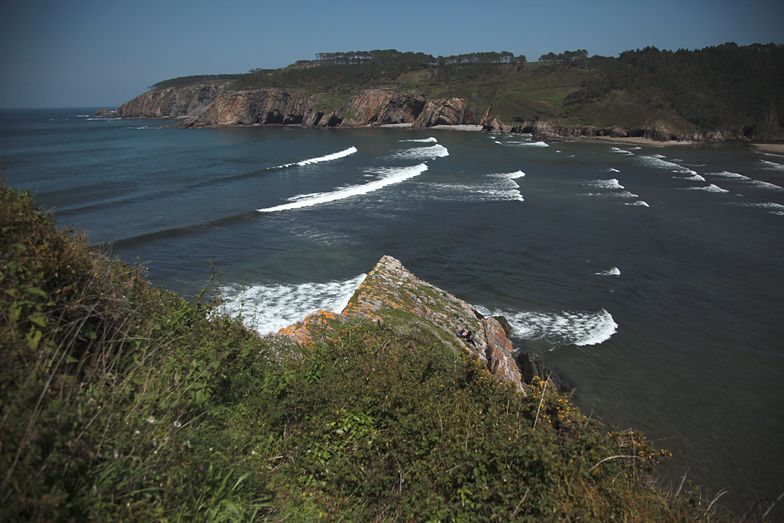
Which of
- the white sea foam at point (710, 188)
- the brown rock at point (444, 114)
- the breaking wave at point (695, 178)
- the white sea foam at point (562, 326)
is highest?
the brown rock at point (444, 114)

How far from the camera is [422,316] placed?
10914mm

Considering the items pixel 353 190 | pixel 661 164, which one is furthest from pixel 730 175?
pixel 353 190

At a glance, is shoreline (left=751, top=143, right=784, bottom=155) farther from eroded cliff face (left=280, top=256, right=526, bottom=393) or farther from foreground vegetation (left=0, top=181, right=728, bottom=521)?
foreground vegetation (left=0, top=181, right=728, bottom=521)

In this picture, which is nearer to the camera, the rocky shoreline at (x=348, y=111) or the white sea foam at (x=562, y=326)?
the white sea foam at (x=562, y=326)

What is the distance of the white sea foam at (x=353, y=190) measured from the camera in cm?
3447

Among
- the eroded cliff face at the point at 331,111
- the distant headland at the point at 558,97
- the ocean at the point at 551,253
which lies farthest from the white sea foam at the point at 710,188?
the eroded cliff face at the point at 331,111

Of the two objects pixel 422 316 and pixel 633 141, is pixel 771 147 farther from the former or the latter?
pixel 422 316

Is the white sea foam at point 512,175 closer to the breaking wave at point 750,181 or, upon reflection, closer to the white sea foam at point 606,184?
the white sea foam at point 606,184

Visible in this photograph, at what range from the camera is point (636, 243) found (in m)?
26.8

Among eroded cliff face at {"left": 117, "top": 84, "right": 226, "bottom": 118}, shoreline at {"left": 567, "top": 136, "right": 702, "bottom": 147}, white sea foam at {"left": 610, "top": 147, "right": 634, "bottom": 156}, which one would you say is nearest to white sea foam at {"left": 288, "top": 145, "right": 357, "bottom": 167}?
white sea foam at {"left": 610, "top": 147, "right": 634, "bottom": 156}

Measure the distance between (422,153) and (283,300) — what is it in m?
50.9

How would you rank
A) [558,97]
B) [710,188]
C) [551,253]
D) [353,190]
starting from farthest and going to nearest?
[558,97]
[710,188]
[353,190]
[551,253]

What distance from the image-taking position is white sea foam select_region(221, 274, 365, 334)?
15703 mm

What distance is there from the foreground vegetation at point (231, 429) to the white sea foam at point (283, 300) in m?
8.78
